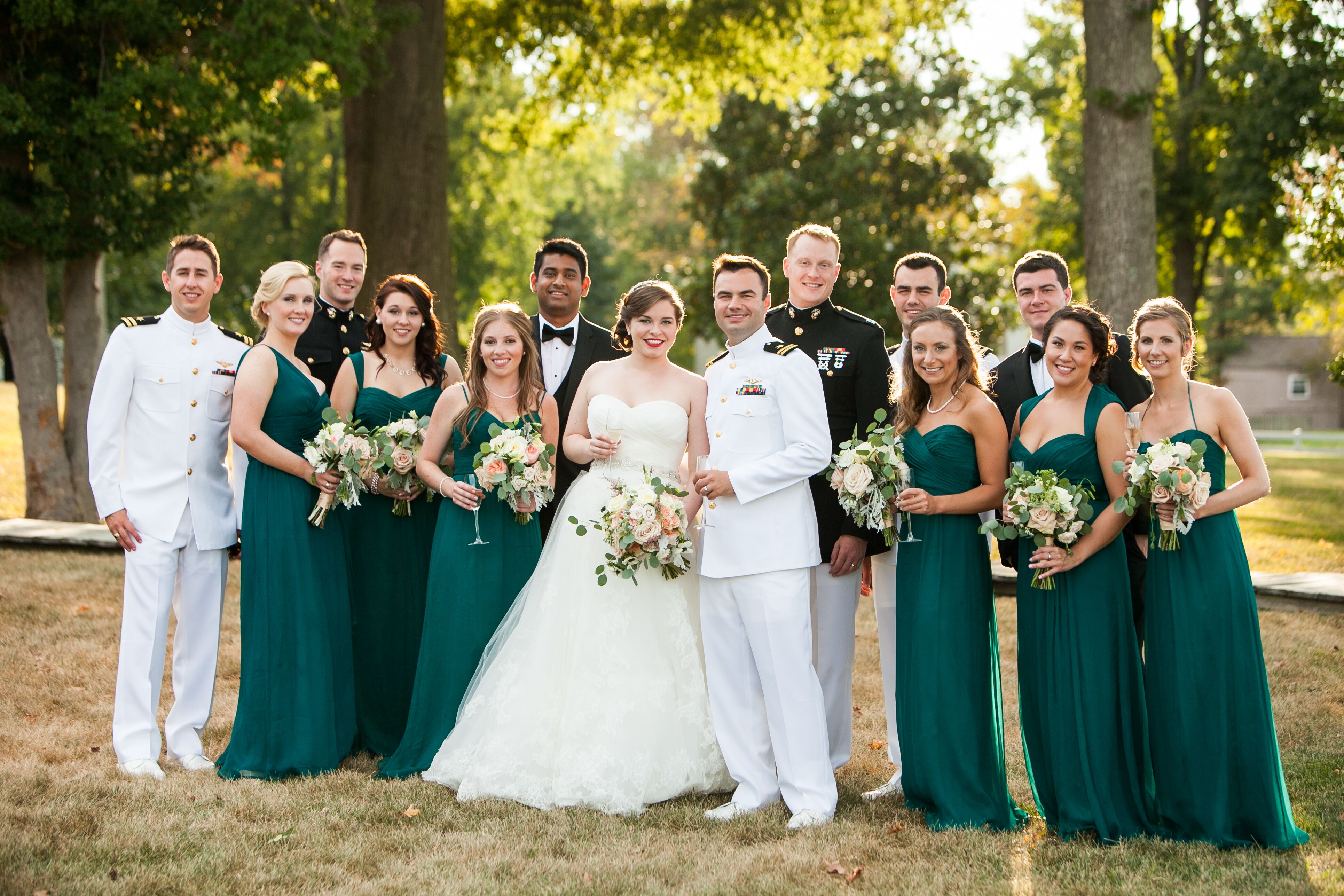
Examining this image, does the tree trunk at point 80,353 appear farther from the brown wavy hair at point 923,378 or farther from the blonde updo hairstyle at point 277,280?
the brown wavy hair at point 923,378

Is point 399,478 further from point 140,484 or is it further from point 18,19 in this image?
point 18,19

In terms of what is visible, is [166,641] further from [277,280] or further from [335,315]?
[335,315]

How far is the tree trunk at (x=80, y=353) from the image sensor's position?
14.5 metres

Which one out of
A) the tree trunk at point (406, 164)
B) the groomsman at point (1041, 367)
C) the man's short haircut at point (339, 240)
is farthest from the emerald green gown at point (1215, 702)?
the tree trunk at point (406, 164)

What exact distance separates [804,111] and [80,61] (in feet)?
51.9

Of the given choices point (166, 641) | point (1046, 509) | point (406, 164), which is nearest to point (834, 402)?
point (1046, 509)

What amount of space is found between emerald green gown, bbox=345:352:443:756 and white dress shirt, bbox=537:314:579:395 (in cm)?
72

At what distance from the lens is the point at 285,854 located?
16.2 ft

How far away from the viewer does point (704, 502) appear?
571 centimetres

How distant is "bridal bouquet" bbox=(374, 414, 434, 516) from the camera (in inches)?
242

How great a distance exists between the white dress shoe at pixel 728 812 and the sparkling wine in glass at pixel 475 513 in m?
1.96

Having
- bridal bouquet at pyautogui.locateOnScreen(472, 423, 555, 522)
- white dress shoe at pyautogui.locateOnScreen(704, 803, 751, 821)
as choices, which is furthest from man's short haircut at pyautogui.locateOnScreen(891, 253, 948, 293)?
white dress shoe at pyautogui.locateOnScreen(704, 803, 751, 821)

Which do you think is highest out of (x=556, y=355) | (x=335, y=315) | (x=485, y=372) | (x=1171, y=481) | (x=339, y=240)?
(x=339, y=240)

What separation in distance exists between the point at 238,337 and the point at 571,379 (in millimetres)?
2010
